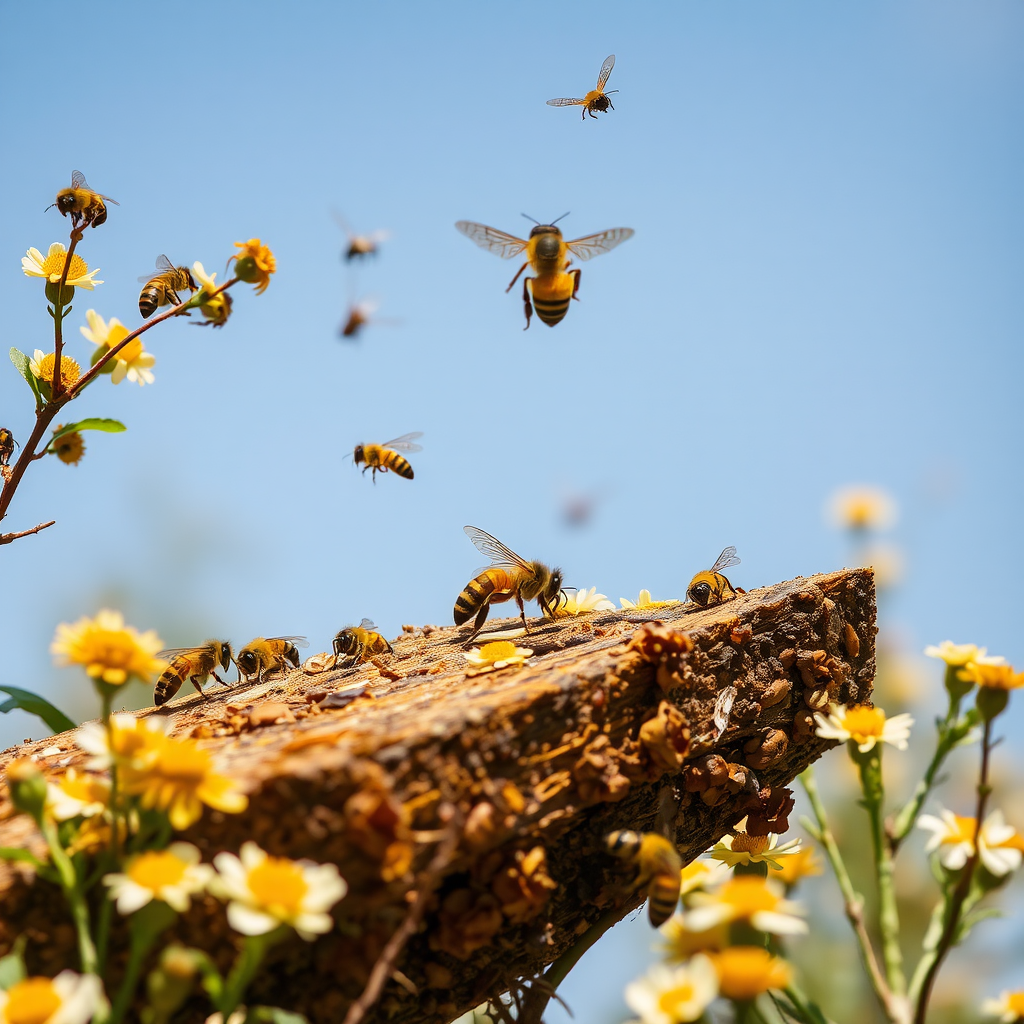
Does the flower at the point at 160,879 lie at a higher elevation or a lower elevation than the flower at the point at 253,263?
lower

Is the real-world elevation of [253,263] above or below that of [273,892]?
above

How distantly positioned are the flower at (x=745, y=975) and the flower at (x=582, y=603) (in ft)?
5.96

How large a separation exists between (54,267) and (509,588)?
1560mm

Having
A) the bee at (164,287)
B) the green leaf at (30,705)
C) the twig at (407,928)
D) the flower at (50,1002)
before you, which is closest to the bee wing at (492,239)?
the bee at (164,287)

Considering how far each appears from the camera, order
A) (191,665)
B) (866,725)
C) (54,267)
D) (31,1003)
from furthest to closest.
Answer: (191,665) < (54,267) < (866,725) < (31,1003)

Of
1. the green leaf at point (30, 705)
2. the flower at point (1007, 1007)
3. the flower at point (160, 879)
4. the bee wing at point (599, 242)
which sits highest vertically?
the bee wing at point (599, 242)

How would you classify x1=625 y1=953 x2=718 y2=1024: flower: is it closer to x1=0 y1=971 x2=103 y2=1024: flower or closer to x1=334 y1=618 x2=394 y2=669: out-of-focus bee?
x1=0 y1=971 x2=103 y2=1024: flower

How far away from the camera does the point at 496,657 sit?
200cm

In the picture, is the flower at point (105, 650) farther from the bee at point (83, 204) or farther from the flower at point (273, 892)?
the bee at point (83, 204)

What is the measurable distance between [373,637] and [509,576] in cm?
47

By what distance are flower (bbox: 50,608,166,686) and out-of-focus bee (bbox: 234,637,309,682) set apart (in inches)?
66.6

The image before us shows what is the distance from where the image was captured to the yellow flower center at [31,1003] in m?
1.03

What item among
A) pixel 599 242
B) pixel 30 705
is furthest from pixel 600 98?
pixel 30 705

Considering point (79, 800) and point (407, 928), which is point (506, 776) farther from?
point (79, 800)
